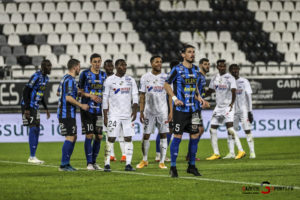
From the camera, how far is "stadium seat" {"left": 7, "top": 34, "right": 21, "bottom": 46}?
2708cm

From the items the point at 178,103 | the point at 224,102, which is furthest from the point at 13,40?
the point at 178,103

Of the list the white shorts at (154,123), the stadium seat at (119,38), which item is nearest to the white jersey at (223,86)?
the white shorts at (154,123)

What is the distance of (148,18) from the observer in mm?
28562

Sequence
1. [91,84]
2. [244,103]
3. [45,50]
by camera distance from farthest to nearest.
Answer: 1. [45,50]
2. [244,103]
3. [91,84]

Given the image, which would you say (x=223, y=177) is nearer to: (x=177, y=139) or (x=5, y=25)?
(x=177, y=139)

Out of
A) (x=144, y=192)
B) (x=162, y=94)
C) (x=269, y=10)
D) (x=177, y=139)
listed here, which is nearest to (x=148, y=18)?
(x=269, y=10)

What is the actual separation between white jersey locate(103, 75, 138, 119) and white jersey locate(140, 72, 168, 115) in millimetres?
1324

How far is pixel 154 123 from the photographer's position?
1271cm

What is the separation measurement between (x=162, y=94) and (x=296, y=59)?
53.3 feet

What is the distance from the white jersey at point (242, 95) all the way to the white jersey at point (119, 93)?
481 centimetres

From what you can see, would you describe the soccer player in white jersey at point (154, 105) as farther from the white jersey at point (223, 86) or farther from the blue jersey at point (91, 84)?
the white jersey at point (223, 86)

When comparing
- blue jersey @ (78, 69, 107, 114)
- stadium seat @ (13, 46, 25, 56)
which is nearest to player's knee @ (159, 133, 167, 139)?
blue jersey @ (78, 69, 107, 114)

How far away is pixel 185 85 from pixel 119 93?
1628 millimetres

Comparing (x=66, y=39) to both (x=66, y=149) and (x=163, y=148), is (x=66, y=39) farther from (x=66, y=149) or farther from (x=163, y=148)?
(x=66, y=149)
